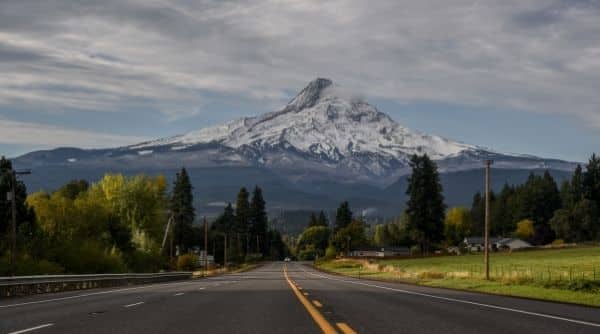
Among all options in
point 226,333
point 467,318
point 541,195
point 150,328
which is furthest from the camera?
point 541,195

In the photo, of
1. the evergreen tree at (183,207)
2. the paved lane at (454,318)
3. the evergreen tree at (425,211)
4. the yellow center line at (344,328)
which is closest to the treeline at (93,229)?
the paved lane at (454,318)

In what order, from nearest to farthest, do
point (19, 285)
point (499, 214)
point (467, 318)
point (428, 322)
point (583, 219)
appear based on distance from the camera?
1. point (428, 322)
2. point (467, 318)
3. point (19, 285)
4. point (583, 219)
5. point (499, 214)

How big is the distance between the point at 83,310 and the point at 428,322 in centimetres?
906

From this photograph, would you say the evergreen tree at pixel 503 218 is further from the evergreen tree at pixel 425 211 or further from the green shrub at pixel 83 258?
the green shrub at pixel 83 258

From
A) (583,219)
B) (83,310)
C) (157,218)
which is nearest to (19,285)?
(83,310)

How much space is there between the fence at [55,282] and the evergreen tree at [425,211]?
74895 mm

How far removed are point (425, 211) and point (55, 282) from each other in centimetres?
9450

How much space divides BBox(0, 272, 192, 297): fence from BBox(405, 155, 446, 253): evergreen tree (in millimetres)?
74895

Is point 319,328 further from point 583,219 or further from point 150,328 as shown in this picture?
point 583,219

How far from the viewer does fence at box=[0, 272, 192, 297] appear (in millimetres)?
31386

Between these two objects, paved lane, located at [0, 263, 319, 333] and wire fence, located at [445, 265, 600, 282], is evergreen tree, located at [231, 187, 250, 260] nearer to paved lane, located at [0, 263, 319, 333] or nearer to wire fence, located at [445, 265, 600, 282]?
wire fence, located at [445, 265, 600, 282]

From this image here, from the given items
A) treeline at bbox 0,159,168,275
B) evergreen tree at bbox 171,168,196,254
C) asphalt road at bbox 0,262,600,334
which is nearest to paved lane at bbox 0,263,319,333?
asphalt road at bbox 0,262,600,334

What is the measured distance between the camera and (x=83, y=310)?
20.0 meters

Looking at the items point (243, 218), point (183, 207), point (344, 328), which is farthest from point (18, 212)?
point (243, 218)
